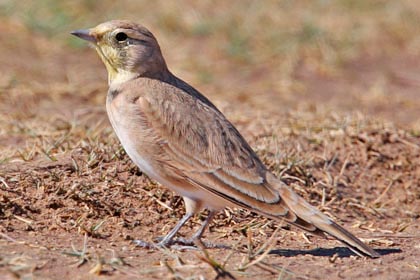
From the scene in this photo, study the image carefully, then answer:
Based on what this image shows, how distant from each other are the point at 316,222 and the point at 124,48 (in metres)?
1.62

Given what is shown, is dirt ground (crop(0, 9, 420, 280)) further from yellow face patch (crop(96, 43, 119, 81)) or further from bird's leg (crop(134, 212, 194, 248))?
yellow face patch (crop(96, 43, 119, 81))

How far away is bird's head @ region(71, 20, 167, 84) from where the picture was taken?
5332 mm

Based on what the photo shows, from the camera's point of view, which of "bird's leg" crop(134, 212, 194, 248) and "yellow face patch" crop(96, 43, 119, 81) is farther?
"yellow face patch" crop(96, 43, 119, 81)

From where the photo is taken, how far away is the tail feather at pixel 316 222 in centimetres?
472

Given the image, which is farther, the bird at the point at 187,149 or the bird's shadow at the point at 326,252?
the bird's shadow at the point at 326,252

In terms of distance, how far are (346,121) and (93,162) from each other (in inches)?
96.7

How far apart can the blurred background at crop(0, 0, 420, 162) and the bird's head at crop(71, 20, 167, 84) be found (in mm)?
2334

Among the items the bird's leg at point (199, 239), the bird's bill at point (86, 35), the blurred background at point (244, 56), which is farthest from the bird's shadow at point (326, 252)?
the blurred background at point (244, 56)

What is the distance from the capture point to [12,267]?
430 centimetres

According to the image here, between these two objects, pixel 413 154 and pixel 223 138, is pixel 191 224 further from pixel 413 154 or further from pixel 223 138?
pixel 413 154

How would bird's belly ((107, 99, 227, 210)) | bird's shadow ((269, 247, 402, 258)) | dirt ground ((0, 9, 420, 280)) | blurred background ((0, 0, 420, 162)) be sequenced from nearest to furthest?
dirt ground ((0, 9, 420, 280)) < bird's belly ((107, 99, 227, 210)) < bird's shadow ((269, 247, 402, 258)) < blurred background ((0, 0, 420, 162))

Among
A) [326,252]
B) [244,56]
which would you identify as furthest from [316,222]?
[244,56]

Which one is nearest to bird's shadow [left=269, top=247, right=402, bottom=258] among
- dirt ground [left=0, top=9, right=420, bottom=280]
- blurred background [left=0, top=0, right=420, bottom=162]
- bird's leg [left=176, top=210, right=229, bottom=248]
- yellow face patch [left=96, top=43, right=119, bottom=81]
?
dirt ground [left=0, top=9, right=420, bottom=280]

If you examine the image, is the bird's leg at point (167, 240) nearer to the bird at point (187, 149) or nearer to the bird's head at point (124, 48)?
the bird at point (187, 149)
